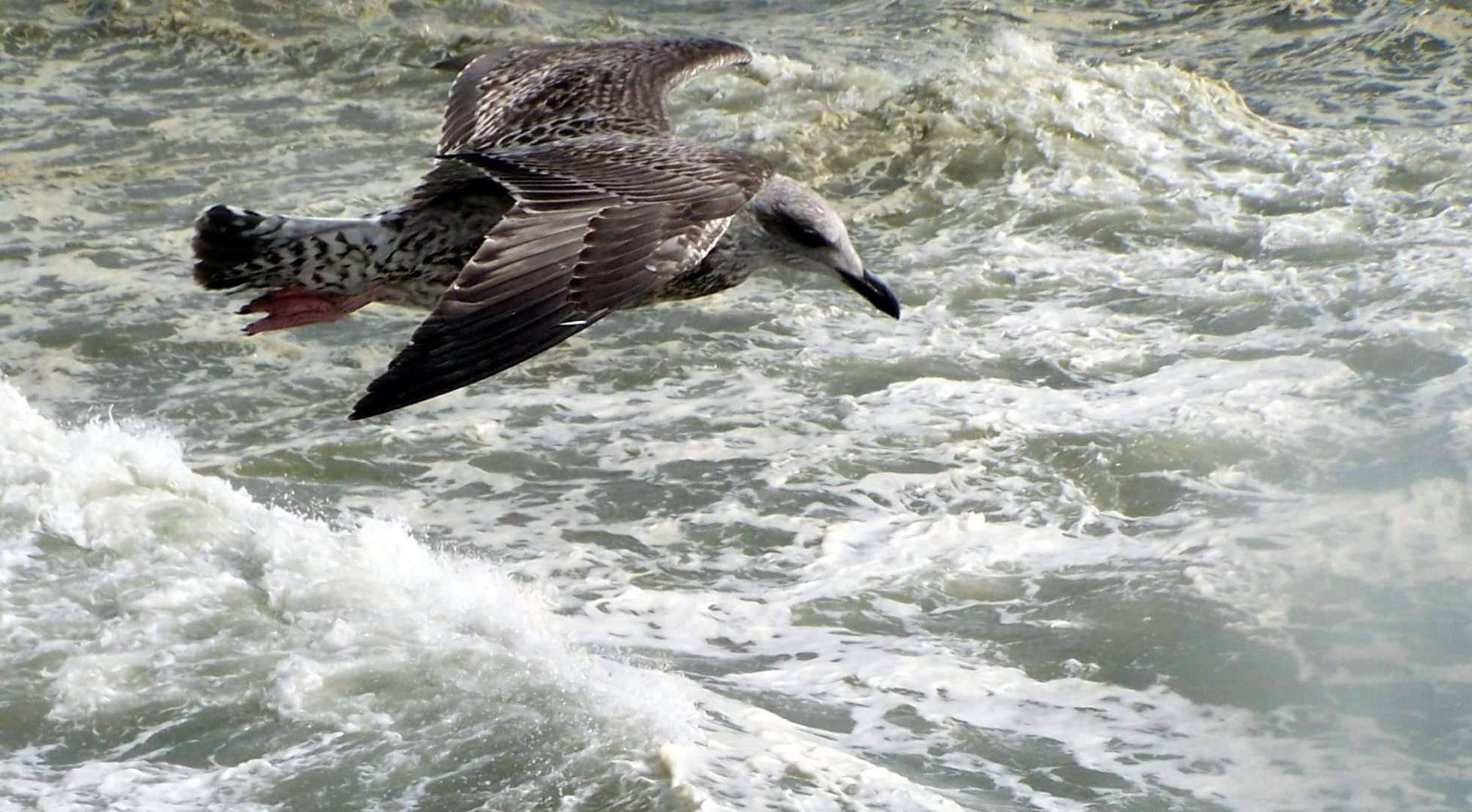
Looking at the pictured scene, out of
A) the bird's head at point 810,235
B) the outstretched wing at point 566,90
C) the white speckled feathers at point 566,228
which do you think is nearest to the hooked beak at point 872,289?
the bird's head at point 810,235

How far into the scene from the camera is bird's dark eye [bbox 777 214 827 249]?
14.5ft

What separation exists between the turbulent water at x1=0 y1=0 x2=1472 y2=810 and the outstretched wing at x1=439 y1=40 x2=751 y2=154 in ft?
3.27

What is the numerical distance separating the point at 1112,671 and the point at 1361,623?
68 centimetres

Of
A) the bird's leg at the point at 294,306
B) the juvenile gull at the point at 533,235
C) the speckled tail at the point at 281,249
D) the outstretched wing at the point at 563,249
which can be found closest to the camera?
the outstretched wing at the point at 563,249

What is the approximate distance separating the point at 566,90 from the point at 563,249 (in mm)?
1711

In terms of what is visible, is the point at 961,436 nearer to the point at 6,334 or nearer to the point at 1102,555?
the point at 1102,555

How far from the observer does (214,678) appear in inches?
155

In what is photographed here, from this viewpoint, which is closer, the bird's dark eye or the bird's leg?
the bird's leg

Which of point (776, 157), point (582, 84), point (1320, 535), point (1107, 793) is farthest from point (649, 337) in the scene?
point (1107, 793)

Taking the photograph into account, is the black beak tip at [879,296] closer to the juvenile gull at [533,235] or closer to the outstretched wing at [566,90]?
the juvenile gull at [533,235]

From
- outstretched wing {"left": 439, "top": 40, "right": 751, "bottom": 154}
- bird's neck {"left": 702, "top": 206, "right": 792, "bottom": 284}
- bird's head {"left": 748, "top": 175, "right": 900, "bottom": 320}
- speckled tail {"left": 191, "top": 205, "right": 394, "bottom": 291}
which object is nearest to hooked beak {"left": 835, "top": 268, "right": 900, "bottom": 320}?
bird's head {"left": 748, "top": 175, "right": 900, "bottom": 320}

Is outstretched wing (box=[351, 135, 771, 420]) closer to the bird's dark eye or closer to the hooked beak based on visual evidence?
the bird's dark eye

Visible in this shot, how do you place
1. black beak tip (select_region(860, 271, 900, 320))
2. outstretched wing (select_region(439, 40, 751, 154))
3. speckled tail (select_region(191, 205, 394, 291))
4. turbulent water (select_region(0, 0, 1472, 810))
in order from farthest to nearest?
outstretched wing (select_region(439, 40, 751, 154)) → black beak tip (select_region(860, 271, 900, 320)) → speckled tail (select_region(191, 205, 394, 291)) → turbulent water (select_region(0, 0, 1472, 810))

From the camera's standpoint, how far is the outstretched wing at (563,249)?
3.20 metres
